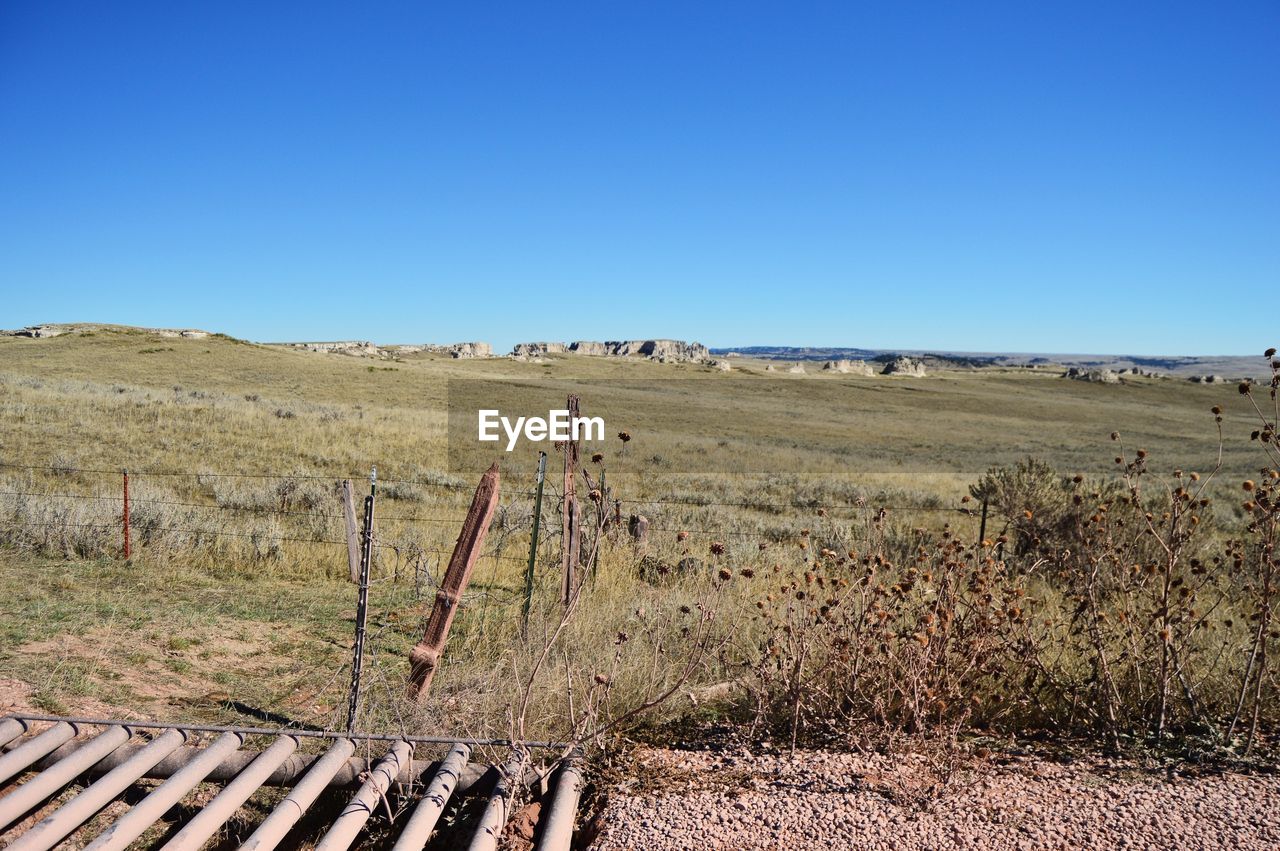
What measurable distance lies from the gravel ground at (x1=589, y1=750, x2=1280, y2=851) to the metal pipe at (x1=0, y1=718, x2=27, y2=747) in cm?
286

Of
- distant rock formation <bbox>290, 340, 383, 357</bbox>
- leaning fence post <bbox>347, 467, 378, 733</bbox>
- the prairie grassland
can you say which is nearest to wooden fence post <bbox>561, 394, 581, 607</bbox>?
the prairie grassland

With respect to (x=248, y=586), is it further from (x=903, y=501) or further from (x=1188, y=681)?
(x=903, y=501)

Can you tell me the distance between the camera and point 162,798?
374cm

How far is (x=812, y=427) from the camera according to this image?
40500 mm

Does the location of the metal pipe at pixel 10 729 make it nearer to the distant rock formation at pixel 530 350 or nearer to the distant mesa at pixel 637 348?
the distant rock formation at pixel 530 350

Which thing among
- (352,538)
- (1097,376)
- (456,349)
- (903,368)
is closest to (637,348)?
(456,349)

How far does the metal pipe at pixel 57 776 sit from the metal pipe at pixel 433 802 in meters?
1.50

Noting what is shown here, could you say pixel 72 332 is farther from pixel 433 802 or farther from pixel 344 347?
pixel 433 802

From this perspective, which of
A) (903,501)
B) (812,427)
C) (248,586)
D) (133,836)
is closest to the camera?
(133,836)

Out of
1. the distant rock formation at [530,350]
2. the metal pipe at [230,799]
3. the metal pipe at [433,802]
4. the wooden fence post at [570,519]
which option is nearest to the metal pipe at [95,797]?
the metal pipe at [230,799]

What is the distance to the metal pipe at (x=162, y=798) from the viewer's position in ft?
11.2

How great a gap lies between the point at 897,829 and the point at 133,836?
9.83 feet

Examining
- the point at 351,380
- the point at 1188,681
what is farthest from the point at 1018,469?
the point at 351,380

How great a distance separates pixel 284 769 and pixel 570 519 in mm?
3289
